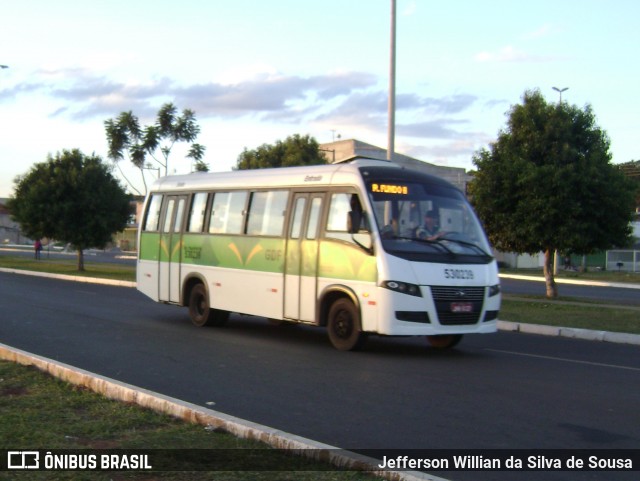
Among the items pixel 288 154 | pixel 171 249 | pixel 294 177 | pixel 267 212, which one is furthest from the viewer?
pixel 288 154

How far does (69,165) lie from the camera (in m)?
40.3

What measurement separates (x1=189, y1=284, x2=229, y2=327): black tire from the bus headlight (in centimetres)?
506

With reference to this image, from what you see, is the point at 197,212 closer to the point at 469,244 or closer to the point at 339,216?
the point at 339,216

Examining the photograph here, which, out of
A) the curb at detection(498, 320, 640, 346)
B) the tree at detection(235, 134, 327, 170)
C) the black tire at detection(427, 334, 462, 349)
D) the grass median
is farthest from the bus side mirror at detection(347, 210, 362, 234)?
the tree at detection(235, 134, 327, 170)

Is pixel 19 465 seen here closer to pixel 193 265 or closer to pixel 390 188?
pixel 390 188

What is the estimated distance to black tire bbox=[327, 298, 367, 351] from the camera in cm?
1272

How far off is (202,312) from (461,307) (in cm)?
588

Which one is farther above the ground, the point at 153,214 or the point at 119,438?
the point at 153,214

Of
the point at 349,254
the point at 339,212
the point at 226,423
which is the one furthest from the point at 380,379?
the point at 226,423

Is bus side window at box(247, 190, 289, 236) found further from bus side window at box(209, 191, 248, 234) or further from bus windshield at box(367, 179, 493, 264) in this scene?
bus windshield at box(367, 179, 493, 264)

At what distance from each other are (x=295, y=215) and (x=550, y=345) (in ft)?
16.6

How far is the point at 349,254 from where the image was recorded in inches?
505

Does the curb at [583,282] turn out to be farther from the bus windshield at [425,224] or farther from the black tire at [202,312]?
the bus windshield at [425,224]

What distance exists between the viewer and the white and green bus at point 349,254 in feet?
40.2
